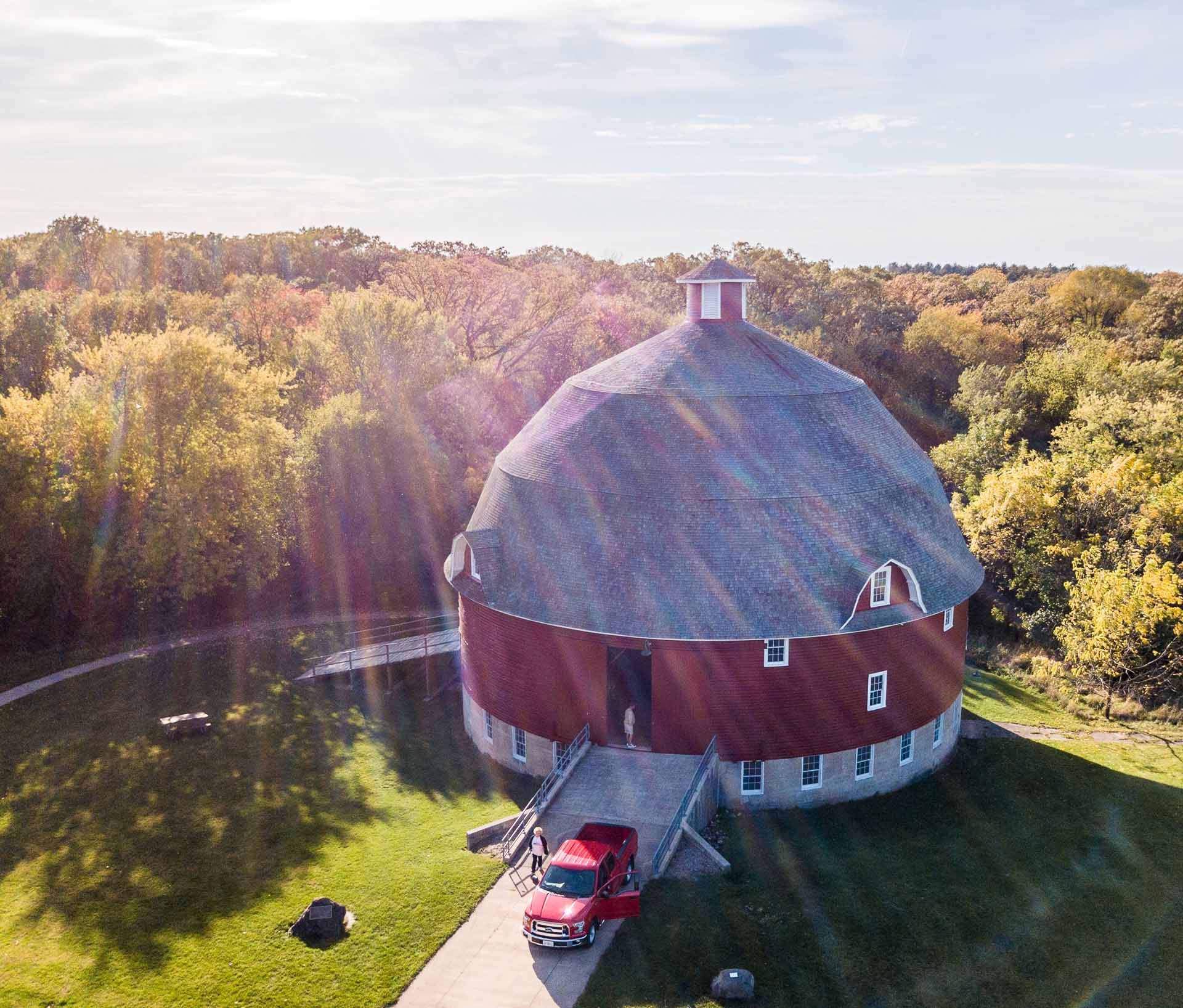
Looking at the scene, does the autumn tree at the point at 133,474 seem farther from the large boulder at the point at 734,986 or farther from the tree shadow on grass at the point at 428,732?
the large boulder at the point at 734,986

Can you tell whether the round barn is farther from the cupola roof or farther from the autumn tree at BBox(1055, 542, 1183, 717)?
the autumn tree at BBox(1055, 542, 1183, 717)

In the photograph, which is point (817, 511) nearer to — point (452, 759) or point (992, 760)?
point (992, 760)

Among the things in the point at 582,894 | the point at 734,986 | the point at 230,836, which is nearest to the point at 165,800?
the point at 230,836

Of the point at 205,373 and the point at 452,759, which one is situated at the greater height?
the point at 205,373

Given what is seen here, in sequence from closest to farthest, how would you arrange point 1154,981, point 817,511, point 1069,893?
point 1154,981 < point 1069,893 < point 817,511

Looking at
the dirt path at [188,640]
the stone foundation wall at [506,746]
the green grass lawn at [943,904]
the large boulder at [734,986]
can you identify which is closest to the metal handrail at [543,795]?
the stone foundation wall at [506,746]

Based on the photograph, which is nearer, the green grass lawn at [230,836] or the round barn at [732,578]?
the green grass lawn at [230,836]

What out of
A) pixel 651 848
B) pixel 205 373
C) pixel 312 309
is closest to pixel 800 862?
pixel 651 848
